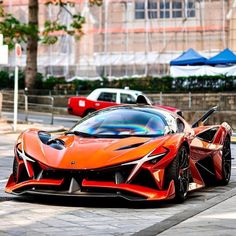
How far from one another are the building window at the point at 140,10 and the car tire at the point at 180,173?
137 ft

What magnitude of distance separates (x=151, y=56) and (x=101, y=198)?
134ft

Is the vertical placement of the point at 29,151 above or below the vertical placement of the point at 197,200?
above

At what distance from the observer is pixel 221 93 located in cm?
3784

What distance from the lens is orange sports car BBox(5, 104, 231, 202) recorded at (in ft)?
29.9

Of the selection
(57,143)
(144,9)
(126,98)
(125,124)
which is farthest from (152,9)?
(57,143)

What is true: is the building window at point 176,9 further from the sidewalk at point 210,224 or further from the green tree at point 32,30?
the sidewalk at point 210,224

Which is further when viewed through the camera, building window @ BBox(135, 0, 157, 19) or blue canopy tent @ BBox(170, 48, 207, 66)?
building window @ BBox(135, 0, 157, 19)

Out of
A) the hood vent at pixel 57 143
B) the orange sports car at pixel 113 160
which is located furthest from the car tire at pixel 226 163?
the hood vent at pixel 57 143

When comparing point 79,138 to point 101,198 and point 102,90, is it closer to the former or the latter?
point 101,198

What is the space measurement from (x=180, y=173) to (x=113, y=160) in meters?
0.99

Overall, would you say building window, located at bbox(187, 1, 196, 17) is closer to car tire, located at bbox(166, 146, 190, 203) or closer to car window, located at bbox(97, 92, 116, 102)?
car window, located at bbox(97, 92, 116, 102)

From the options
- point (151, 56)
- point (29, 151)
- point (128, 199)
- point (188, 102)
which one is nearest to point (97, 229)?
point (128, 199)

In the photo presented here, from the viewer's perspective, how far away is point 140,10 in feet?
169

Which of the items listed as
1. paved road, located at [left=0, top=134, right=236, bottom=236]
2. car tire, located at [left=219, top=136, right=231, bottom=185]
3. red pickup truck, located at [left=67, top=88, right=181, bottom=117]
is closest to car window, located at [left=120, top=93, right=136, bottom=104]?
red pickup truck, located at [left=67, top=88, right=181, bottom=117]
